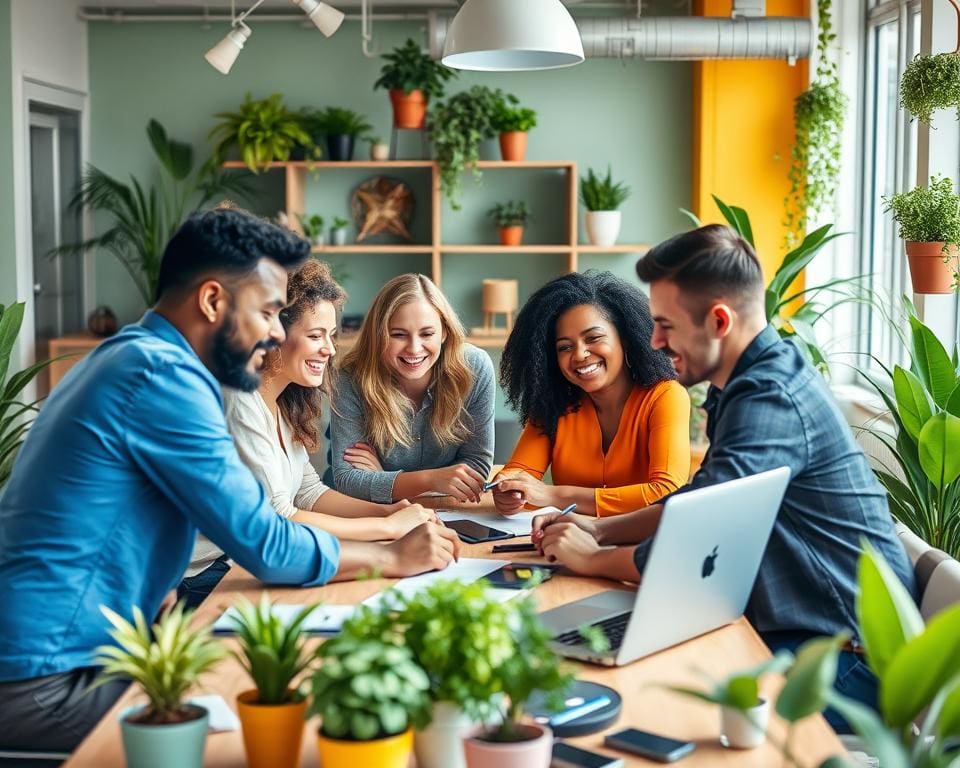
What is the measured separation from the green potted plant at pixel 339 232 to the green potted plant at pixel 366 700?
532cm

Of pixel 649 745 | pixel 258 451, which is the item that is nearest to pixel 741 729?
pixel 649 745

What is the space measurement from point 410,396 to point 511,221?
332 centimetres

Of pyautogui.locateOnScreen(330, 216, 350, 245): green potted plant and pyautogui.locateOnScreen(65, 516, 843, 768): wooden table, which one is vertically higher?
pyautogui.locateOnScreen(330, 216, 350, 245): green potted plant

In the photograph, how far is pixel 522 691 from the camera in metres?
1.21

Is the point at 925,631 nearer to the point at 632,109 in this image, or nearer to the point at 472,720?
the point at 472,720

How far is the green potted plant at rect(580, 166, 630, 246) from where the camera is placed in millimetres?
6258

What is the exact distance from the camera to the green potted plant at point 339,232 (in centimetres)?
645

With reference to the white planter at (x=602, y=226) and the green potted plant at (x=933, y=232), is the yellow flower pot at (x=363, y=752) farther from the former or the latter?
the white planter at (x=602, y=226)

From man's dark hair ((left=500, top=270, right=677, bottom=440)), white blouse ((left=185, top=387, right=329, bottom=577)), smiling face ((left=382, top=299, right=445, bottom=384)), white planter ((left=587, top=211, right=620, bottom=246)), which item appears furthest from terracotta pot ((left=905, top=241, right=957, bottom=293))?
white planter ((left=587, top=211, right=620, bottom=246))

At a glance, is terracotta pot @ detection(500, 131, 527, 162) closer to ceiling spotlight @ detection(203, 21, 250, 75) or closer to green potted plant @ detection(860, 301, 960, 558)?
ceiling spotlight @ detection(203, 21, 250, 75)

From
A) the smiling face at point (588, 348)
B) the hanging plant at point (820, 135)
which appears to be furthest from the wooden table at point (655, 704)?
the hanging plant at point (820, 135)

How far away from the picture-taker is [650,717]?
1534mm

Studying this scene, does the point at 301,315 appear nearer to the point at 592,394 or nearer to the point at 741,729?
the point at 592,394

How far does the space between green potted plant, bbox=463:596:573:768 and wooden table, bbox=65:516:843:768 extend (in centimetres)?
10
